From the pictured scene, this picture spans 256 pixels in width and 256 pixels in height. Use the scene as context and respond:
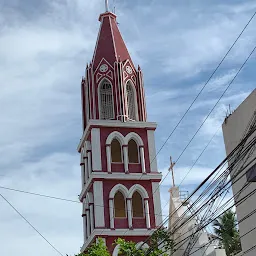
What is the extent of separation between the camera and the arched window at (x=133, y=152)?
42.7m

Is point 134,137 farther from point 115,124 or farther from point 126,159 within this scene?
point 126,159

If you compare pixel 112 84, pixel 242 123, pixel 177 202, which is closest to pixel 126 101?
pixel 112 84

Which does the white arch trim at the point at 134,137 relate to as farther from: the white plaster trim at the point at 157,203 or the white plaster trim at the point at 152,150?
the white plaster trim at the point at 157,203

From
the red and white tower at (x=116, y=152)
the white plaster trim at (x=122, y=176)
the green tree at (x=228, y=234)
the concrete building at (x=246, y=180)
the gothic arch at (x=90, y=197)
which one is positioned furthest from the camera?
the gothic arch at (x=90, y=197)

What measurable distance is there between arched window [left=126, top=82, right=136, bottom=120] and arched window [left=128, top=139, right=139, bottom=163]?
1805 millimetres

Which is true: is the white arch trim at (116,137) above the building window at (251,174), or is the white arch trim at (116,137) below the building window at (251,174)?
above

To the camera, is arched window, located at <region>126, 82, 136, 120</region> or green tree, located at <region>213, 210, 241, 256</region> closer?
green tree, located at <region>213, 210, 241, 256</region>

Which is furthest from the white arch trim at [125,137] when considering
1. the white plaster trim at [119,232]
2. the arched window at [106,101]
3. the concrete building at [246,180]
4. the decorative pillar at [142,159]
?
the concrete building at [246,180]

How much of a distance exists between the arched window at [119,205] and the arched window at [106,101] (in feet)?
17.7

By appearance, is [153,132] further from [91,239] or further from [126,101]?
[91,239]

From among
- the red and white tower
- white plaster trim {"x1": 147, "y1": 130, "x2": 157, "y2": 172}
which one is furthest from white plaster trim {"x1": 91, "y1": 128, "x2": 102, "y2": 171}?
white plaster trim {"x1": 147, "y1": 130, "x2": 157, "y2": 172}

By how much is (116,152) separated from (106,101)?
363 centimetres

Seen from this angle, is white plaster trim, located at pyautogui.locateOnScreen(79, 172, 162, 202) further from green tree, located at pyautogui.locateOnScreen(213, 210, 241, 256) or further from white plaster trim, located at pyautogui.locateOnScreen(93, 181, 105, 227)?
green tree, located at pyautogui.locateOnScreen(213, 210, 241, 256)

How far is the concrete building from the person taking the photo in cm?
2205
